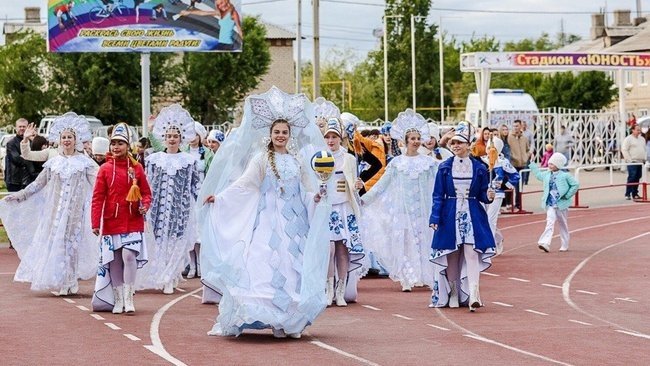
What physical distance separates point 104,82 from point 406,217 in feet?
171

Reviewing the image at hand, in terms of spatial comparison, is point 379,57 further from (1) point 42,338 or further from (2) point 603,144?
(1) point 42,338

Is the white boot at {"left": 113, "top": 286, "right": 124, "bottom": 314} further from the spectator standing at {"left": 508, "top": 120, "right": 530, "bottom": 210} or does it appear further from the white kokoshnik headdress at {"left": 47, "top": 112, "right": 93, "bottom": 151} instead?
the spectator standing at {"left": 508, "top": 120, "right": 530, "bottom": 210}

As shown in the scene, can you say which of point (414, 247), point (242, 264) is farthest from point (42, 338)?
point (414, 247)

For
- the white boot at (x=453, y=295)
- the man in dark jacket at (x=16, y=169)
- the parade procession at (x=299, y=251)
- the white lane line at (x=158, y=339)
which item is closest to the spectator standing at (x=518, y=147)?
the parade procession at (x=299, y=251)

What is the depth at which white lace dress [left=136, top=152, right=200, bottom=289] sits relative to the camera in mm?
19312

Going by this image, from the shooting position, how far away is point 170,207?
765 inches

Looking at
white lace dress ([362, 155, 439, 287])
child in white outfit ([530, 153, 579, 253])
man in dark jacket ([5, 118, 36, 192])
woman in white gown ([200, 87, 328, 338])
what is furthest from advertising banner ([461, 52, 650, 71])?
woman in white gown ([200, 87, 328, 338])

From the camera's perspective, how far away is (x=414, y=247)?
19.4 m

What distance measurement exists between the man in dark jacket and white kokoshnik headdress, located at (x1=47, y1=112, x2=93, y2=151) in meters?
8.08

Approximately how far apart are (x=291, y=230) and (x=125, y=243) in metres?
2.90

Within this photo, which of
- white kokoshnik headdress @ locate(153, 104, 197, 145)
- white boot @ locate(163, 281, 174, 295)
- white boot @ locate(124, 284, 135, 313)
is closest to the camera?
white boot @ locate(124, 284, 135, 313)

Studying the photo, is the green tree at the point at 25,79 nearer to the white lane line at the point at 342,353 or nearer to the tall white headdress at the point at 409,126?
the tall white headdress at the point at 409,126

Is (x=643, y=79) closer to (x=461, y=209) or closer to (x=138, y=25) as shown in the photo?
(x=138, y=25)

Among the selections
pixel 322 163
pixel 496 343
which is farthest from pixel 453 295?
pixel 496 343
